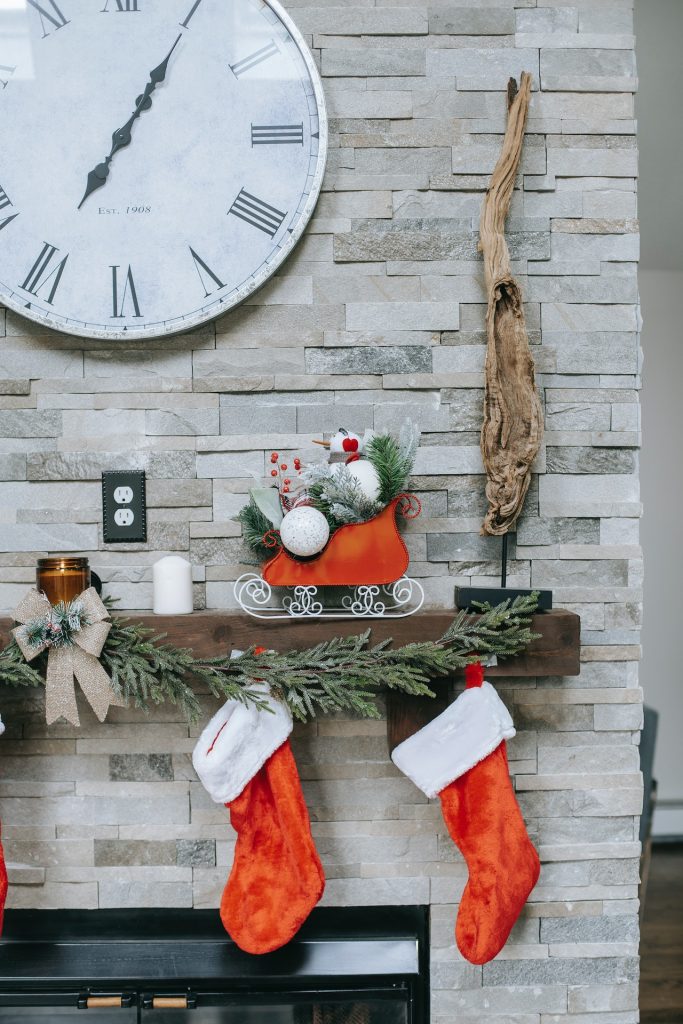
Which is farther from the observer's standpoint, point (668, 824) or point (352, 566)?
point (668, 824)

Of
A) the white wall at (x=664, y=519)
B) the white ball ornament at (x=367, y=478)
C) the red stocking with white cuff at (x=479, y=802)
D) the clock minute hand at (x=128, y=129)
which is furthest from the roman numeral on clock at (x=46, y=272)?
the white wall at (x=664, y=519)

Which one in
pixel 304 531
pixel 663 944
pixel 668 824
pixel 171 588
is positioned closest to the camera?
pixel 304 531

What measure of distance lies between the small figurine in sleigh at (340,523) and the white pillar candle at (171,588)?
0.34 feet

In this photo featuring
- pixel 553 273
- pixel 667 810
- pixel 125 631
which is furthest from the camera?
pixel 667 810

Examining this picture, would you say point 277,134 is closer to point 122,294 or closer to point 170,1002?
point 122,294

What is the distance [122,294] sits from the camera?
1201 millimetres

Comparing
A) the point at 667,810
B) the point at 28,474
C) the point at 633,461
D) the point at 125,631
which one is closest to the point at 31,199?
the point at 28,474

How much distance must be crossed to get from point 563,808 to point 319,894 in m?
0.45

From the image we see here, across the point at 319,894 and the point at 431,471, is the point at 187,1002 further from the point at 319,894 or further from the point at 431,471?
the point at 431,471

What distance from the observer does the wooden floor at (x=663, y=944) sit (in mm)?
2000

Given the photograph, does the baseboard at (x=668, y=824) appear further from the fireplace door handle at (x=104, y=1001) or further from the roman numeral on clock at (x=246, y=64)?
the roman numeral on clock at (x=246, y=64)

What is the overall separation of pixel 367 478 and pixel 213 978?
2.87 ft

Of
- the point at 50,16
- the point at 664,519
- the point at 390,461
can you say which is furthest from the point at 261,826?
the point at 664,519

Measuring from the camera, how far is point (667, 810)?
3.23m
